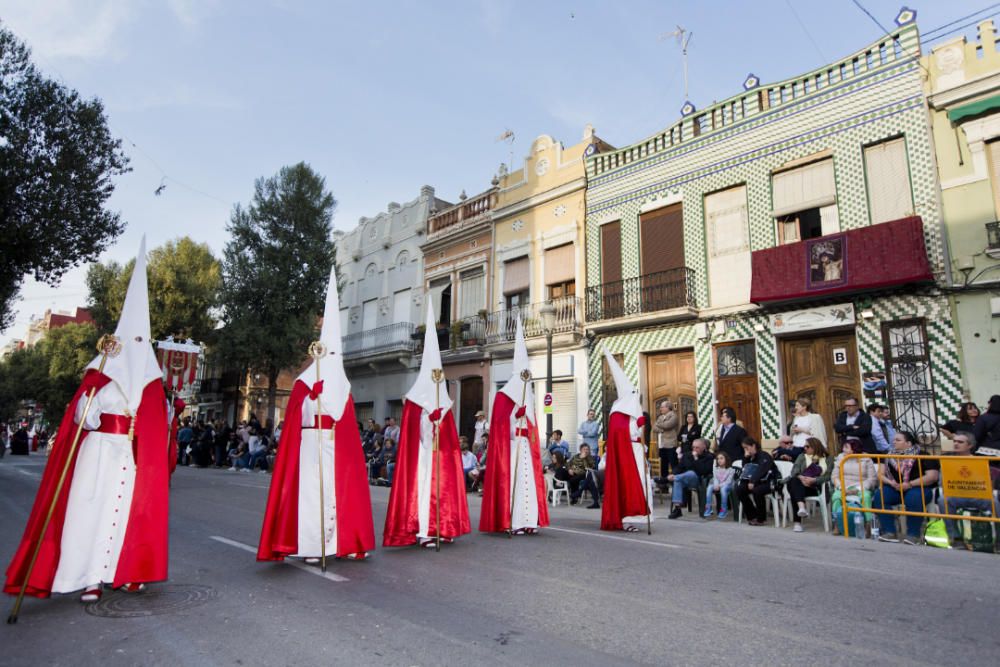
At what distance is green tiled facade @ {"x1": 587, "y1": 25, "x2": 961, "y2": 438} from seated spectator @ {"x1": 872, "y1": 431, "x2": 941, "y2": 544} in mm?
4510

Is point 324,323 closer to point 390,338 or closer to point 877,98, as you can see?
point 877,98

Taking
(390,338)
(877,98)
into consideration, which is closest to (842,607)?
(877,98)

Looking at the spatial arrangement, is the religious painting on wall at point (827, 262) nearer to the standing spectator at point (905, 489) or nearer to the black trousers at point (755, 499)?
the standing spectator at point (905, 489)

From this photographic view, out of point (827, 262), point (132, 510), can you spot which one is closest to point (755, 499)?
point (827, 262)

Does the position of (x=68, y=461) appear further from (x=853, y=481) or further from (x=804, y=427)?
(x=804, y=427)

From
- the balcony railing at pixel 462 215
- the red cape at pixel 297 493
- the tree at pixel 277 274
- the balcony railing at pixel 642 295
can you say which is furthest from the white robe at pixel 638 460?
the tree at pixel 277 274

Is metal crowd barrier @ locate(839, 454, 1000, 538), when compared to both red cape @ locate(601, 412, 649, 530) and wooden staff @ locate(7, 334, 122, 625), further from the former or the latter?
wooden staff @ locate(7, 334, 122, 625)

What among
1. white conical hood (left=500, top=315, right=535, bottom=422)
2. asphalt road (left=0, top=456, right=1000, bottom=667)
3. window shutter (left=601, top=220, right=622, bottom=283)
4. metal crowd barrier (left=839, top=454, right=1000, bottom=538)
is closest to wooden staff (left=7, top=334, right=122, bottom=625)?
asphalt road (left=0, top=456, right=1000, bottom=667)

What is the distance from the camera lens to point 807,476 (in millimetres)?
9312

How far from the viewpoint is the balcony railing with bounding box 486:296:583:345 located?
1812cm

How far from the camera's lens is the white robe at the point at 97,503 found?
434cm

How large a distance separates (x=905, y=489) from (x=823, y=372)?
19.3ft

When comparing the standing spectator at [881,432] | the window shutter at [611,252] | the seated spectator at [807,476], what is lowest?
the seated spectator at [807,476]

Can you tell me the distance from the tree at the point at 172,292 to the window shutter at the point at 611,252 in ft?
62.7
